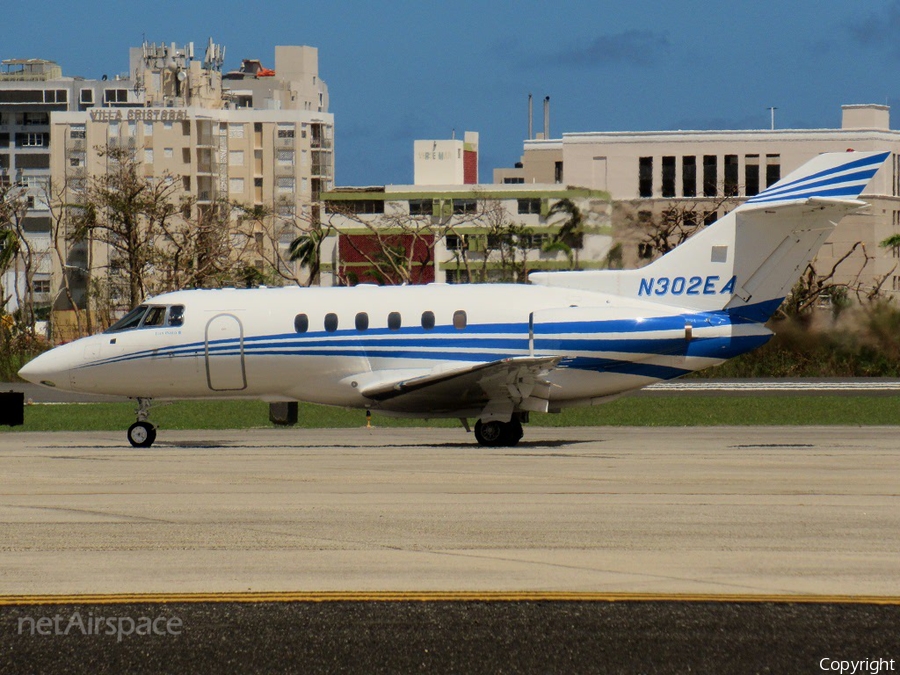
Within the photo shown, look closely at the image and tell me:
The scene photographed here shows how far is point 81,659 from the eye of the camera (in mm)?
9117

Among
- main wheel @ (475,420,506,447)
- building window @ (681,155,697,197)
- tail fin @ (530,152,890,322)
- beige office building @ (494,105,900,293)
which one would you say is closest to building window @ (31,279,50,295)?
beige office building @ (494,105,900,293)

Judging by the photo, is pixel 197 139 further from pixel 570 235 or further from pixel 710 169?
pixel 570 235

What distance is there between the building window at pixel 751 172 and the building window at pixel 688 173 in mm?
4278

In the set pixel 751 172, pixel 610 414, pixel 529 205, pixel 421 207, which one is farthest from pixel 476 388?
pixel 421 207

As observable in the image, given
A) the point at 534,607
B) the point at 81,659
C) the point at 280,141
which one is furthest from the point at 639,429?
the point at 280,141

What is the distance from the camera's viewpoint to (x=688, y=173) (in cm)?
10600

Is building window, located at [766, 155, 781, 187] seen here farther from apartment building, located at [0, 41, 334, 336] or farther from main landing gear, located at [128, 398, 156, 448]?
main landing gear, located at [128, 398, 156, 448]

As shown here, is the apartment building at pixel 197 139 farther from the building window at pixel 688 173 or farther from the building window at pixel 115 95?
the building window at pixel 688 173

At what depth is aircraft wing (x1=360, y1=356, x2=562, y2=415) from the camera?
24.0 m

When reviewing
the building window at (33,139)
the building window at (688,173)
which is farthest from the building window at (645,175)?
the building window at (33,139)

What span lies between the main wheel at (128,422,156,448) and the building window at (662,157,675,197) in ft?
265

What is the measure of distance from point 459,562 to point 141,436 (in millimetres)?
14632

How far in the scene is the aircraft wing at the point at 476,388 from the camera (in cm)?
2403

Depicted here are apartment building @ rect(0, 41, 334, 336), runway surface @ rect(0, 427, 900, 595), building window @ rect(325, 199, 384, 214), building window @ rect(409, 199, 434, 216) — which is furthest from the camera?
apartment building @ rect(0, 41, 334, 336)
